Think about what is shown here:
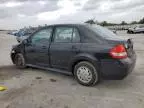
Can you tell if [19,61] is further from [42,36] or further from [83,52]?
[83,52]

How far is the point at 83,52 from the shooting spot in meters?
4.61

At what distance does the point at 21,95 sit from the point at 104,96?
184 cm

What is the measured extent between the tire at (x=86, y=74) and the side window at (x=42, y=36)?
4.32 ft

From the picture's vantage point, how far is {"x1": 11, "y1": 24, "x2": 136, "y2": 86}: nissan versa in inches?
169

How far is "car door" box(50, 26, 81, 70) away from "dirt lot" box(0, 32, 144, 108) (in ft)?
1.80

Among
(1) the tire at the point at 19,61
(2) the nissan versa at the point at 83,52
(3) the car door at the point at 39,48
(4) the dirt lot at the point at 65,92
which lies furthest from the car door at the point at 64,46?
(1) the tire at the point at 19,61

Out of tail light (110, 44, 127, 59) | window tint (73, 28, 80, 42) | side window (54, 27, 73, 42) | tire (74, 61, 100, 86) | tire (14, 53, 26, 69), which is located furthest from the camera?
tire (14, 53, 26, 69)

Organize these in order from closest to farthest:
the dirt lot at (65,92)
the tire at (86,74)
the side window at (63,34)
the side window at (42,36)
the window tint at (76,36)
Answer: the dirt lot at (65,92)
the tire at (86,74)
the window tint at (76,36)
the side window at (63,34)
the side window at (42,36)

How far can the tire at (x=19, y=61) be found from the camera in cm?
645

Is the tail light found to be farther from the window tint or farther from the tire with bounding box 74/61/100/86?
the window tint

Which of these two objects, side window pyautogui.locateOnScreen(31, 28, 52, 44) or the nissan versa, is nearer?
the nissan versa

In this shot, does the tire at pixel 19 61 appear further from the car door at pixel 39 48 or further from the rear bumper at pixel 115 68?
the rear bumper at pixel 115 68

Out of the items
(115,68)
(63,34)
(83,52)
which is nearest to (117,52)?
(115,68)

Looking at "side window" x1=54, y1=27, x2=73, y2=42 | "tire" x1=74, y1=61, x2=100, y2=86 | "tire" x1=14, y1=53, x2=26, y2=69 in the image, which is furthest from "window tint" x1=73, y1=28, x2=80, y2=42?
"tire" x1=14, y1=53, x2=26, y2=69
